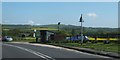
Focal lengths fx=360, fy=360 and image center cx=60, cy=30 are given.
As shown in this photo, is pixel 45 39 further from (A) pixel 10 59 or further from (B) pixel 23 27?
(B) pixel 23 27

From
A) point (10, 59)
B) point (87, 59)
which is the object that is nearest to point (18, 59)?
point (10, 59)

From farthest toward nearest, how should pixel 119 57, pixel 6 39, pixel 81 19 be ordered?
pixel 6 39 → pixel 81 19 → pixel 119 57

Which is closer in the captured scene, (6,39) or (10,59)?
(10,59)

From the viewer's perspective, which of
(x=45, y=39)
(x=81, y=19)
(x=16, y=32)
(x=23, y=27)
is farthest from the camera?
(x=23, y=27)

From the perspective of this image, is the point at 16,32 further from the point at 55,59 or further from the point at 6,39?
the point at 55,59

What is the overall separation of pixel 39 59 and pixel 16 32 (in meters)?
94.8

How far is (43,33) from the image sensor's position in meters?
68.1

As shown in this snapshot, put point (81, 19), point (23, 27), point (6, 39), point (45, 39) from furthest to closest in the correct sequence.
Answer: point (23, 27), point (6, 39), point (45, 39), point (81, 19)

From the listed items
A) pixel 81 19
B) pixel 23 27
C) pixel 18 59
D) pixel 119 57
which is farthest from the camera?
pixel 23 27

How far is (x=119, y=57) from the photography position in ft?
82.7

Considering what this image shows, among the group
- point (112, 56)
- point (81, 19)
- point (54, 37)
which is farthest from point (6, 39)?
point (112, 56)

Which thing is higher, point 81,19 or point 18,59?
point 81,19

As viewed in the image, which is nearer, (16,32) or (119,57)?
(119,57)

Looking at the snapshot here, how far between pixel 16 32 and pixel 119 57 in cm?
9410
